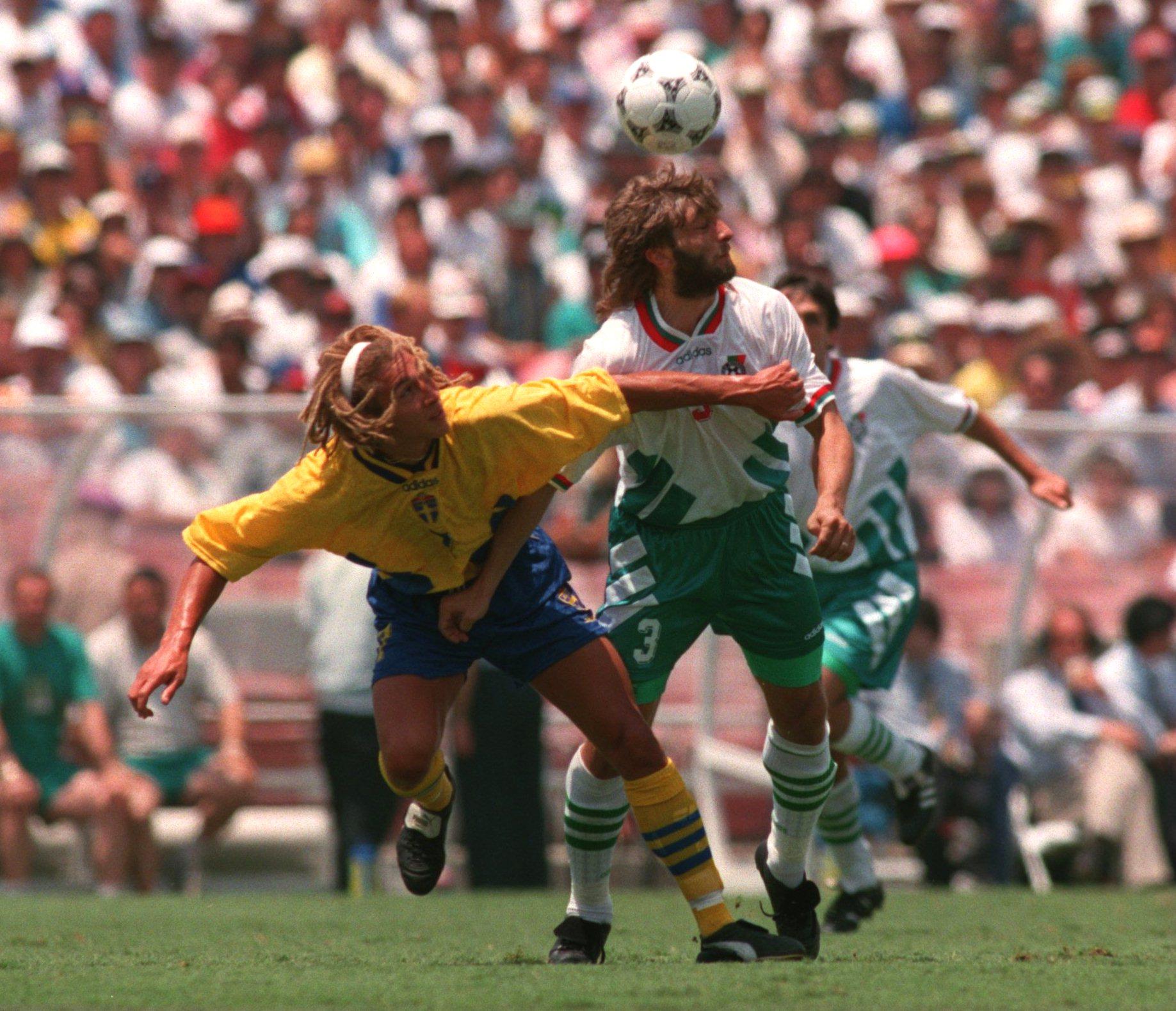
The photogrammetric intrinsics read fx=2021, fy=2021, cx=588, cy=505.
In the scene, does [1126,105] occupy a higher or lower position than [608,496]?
higher

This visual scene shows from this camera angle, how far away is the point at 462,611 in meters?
5.66

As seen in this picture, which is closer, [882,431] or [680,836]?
[680,836]

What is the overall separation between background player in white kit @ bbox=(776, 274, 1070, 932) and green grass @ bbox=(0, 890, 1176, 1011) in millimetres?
415

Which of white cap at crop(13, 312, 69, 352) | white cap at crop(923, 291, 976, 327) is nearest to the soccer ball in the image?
white cap at crop(13, 312, 69, 352)

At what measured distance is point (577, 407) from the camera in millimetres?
5453

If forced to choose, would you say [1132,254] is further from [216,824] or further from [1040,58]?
[216,824]

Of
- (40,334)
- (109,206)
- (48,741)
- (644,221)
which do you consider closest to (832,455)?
(644,221)

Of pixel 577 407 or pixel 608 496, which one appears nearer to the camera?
pixel 577 407

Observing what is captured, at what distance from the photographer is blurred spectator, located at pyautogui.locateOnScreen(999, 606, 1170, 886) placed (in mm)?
10750

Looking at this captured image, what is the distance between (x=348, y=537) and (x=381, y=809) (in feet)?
17.2

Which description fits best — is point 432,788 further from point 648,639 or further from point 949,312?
point 949,312

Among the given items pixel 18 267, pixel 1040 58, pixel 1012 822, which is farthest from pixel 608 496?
pixel 1040 58

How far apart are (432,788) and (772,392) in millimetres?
1637

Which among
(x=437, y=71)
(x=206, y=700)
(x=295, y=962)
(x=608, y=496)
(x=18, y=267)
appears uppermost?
(x=437, y=71)
